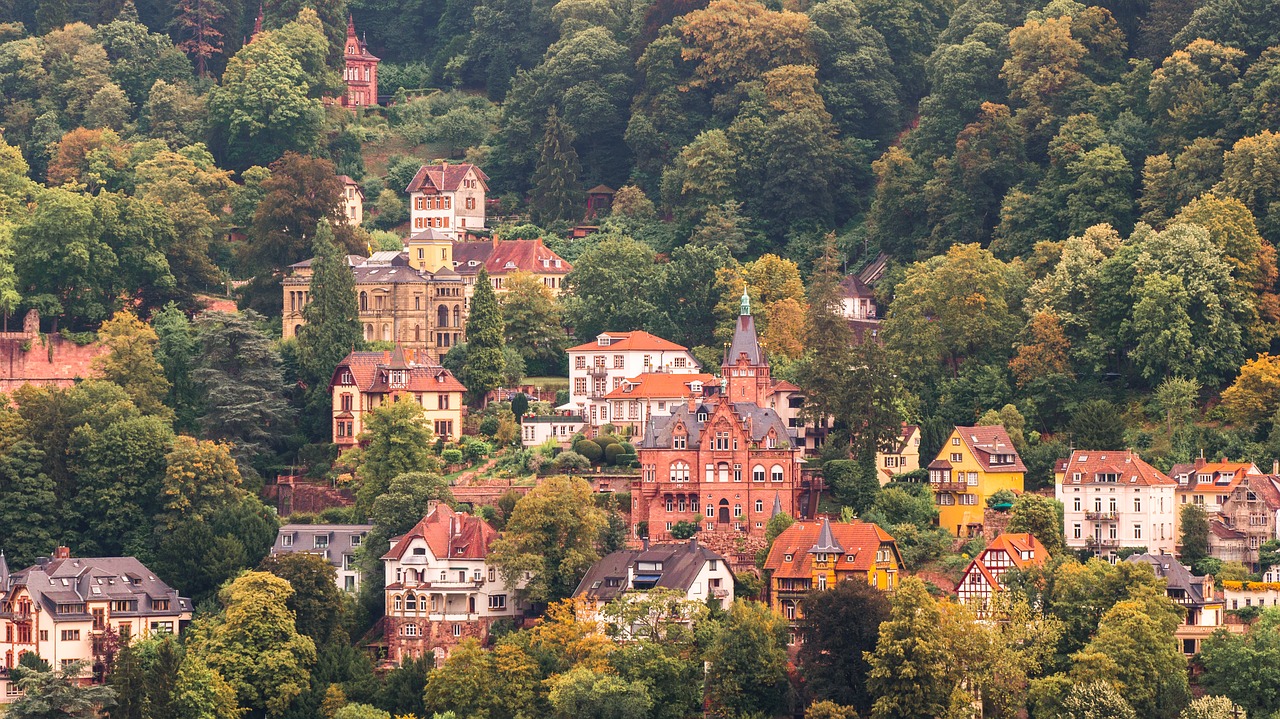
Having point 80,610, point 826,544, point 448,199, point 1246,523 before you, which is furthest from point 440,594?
point 448,199

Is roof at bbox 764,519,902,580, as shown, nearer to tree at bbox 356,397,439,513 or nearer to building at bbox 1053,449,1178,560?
building at bbox 1053,449,1178,560

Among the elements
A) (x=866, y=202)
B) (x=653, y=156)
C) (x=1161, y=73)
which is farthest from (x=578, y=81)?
(x=1161, y=73)

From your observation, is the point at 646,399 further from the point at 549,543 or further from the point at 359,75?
the point at 359,75

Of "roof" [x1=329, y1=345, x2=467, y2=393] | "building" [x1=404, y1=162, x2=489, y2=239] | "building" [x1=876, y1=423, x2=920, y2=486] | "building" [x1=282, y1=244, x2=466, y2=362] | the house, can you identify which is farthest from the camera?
"building" [x1=404, y1=162, x2=489, y2=239]

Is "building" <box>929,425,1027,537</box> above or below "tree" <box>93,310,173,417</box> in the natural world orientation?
below

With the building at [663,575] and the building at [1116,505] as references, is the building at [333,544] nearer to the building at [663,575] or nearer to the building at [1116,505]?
the building at [663,575]

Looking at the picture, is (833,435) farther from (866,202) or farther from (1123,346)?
(866,202)

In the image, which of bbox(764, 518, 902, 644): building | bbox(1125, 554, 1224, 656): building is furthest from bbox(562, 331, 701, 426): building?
bbox(1125, 554, 1224, 656): building
